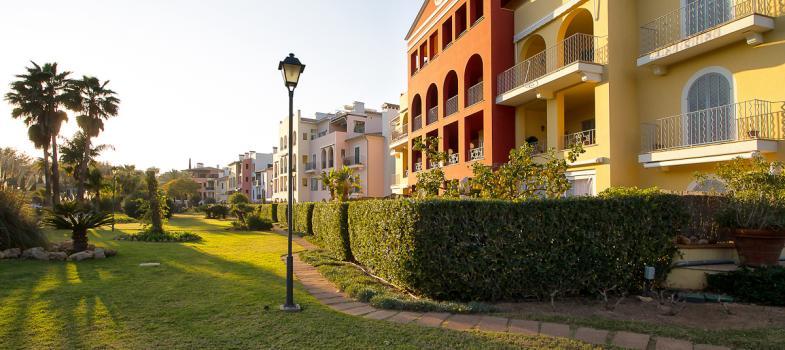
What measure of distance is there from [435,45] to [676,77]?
40.9 feet

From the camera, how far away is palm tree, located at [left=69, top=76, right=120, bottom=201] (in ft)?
112

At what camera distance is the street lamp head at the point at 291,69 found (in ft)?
21.7

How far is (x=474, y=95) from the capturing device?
18859 mm

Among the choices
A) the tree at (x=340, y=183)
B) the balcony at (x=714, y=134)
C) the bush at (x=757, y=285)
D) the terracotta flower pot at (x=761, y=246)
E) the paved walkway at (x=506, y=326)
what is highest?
the balcony at (x=714, y=134)

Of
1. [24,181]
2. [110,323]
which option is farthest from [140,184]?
[110,323]

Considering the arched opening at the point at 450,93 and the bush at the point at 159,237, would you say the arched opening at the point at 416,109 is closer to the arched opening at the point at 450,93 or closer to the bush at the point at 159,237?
the arched opening at the point at 450,93

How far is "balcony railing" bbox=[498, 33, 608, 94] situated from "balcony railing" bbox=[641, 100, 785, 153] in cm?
252

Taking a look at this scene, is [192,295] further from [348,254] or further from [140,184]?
[140,184]

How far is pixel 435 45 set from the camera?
22844 millimetres

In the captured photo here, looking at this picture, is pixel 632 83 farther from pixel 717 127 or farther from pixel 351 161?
pixel 351 161

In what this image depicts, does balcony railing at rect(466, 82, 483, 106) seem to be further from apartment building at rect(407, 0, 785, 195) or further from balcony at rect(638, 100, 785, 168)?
balcony at rect(638, 100, 785, 168)

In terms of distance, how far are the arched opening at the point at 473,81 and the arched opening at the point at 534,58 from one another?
6.94ft

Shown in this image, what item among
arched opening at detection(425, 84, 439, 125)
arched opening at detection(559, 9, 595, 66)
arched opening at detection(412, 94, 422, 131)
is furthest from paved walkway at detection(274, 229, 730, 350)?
arched opening at detection(412, 94, 422, 131)

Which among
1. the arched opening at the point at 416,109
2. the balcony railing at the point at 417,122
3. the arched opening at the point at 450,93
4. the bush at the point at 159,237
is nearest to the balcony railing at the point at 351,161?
the arched opening at the point at 416,109
